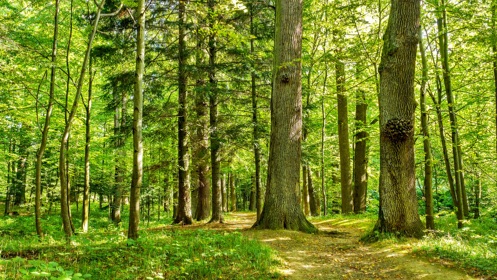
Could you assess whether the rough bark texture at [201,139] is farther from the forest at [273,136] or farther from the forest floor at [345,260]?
the forest floor at [345,260]

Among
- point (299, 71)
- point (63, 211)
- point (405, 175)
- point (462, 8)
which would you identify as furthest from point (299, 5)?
point (63, 211)

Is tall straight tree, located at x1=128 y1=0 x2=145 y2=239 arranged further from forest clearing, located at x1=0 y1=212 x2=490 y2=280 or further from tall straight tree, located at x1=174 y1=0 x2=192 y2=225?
tall straight tree, located at x1=174 y1=0 x2=192 y2=225

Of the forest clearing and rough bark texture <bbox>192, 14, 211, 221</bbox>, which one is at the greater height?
rough bark texture <bbox>192, 14, 211, 221</bbox>

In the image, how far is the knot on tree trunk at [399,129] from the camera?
6246mm

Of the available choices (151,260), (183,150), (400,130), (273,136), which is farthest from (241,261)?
(183,150)

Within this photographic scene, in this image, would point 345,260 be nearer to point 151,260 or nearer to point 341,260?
point 341,260

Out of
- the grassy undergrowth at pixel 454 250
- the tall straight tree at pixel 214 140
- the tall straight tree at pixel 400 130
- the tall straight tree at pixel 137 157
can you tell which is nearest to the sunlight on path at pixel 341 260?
the grassy undergrowth at pixel 454 250

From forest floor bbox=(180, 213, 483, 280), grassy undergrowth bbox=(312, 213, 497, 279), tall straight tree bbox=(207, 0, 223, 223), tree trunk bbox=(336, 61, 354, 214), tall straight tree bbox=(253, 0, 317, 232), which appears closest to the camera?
grassy undergrowth bbox=(312, 213, 497, 279)

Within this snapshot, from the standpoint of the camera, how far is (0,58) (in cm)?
811

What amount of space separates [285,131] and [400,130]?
2.63 metres

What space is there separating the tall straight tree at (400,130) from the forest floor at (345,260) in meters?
0.61

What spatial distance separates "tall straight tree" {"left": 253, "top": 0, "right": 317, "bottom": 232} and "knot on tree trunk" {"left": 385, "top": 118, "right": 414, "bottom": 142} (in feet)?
7.45

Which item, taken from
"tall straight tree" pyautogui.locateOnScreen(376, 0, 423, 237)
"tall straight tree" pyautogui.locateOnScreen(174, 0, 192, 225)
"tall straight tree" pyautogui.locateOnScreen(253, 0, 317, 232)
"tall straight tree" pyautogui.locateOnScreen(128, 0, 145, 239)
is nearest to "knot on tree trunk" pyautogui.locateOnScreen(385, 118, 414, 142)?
"tall straight tree" pyautogui.locateOnScreen(376, 0, 423, 237)

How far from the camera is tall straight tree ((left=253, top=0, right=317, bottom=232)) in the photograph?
7.51 m
